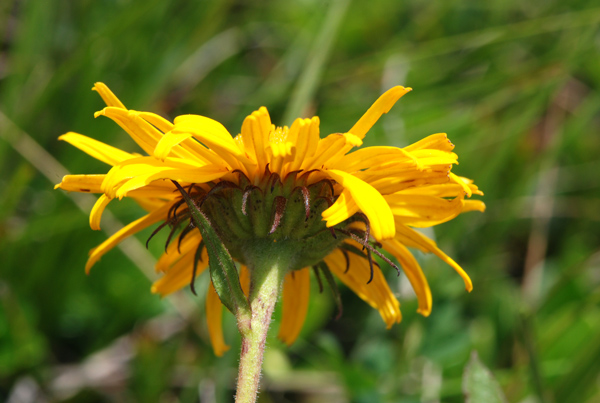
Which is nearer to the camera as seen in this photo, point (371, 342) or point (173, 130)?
point (173, 130)

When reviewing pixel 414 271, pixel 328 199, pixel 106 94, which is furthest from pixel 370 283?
pixel 106 94

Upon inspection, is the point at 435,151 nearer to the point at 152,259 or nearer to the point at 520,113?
the point at 152,259

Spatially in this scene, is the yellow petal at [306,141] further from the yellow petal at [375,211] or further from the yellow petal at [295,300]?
the yellow petal at [295,300]

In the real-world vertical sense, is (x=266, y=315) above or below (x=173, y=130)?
below

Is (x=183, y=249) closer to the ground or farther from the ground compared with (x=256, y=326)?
farther from the ground

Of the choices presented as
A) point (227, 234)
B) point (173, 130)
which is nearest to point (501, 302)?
point (227, 234)

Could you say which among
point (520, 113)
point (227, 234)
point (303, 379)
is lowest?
point (303, 379)

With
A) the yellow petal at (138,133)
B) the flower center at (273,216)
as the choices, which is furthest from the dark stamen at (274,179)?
the yellow petal at (138,133)

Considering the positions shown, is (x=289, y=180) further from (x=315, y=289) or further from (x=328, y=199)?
(x=315, y=289)
